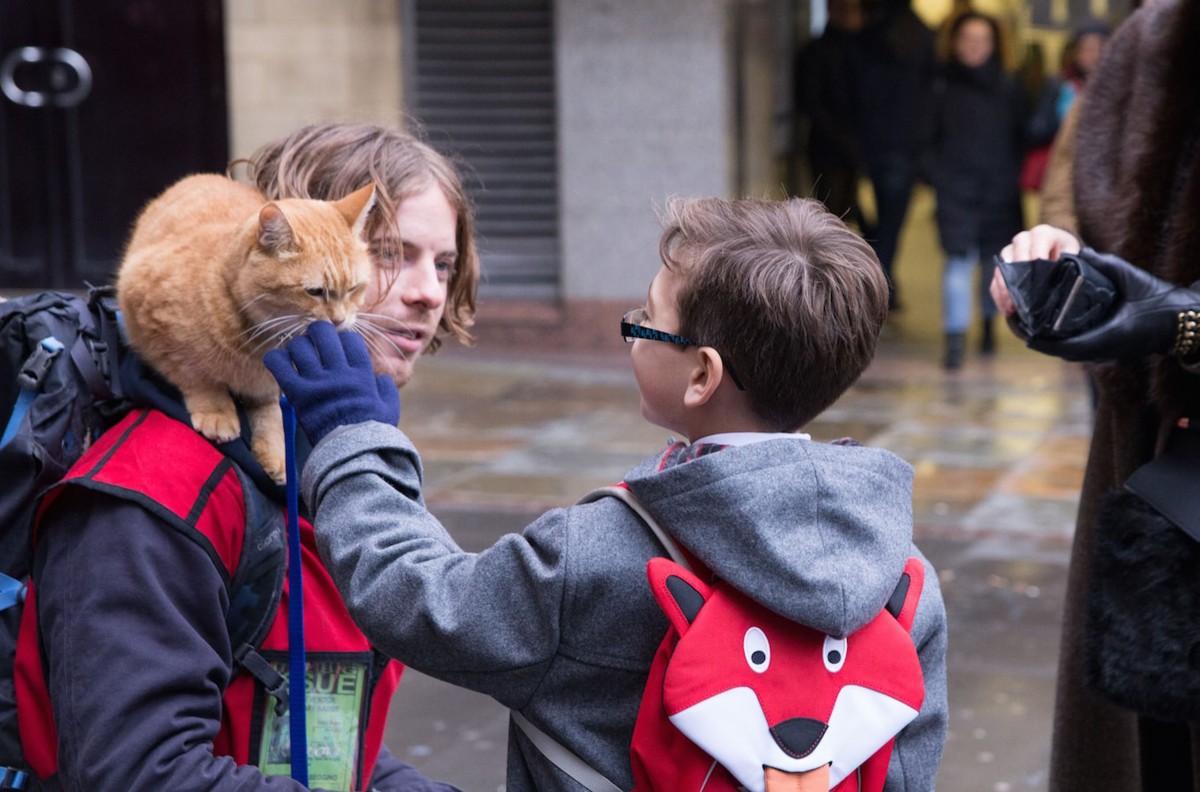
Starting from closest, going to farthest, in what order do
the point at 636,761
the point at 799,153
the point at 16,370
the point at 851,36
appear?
the point at 636,761, the point at 16,370, the point at 851,36, the point at 799,153

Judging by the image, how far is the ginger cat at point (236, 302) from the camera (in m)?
1.86

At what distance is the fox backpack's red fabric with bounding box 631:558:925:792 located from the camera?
1.54 metres

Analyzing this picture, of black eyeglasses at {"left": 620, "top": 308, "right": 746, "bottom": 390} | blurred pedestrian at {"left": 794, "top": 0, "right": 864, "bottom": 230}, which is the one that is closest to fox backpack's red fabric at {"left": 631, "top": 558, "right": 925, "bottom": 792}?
black eyeglasses at {"left": 620, "top": 308, "right": 746, "bottom": 390}

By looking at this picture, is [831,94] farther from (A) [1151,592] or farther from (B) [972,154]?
(A) [1151,592]

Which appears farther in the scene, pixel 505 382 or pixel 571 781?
pixel 505 382

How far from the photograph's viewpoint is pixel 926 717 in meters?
1.76

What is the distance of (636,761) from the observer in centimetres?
158

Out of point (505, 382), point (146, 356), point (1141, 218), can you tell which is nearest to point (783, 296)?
point (146, 356)

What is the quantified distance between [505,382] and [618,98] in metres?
2.23

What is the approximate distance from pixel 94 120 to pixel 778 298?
978cm

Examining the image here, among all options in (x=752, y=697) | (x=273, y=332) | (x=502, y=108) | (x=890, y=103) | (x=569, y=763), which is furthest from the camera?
(x=890, y=103)

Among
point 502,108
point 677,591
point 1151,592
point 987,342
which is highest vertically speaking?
point 502,108

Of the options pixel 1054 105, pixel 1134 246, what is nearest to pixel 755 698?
pixel 1134 246

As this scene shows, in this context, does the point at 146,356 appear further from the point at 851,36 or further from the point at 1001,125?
the point at 851,36
